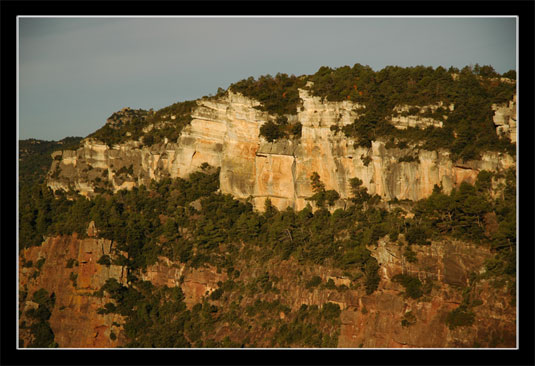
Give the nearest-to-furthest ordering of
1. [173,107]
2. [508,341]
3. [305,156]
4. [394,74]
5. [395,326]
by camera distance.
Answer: [508,341], [395,326], [305,156], [394,74], [173,107]

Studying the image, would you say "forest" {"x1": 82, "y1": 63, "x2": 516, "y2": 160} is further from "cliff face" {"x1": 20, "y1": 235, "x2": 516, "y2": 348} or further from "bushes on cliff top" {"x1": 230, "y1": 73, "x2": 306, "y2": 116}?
"cliff face" {"x1": 20, "y1": 235, "x2": 516, "y2": 348}

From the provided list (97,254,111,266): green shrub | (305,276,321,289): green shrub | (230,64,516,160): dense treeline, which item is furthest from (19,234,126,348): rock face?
(230,64,516,160): dense treeline

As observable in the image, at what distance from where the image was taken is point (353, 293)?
54344 mm

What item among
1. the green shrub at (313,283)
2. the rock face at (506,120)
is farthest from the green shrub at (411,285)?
the rock face at (506,120)

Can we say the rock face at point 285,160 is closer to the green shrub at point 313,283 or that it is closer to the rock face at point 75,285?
the green shrub at point 313,283

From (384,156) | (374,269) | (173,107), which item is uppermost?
(173,107)

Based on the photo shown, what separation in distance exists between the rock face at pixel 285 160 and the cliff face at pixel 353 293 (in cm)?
488

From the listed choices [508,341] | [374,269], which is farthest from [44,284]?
[508,341]

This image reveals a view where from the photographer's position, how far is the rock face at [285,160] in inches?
2258

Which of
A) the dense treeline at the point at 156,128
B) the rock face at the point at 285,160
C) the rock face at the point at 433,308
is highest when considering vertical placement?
the dense treeline at the point at 156,128

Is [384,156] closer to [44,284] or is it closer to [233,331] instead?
[233,331]

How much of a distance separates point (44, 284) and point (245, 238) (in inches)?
574

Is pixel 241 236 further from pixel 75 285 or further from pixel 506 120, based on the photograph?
pixel 506 120

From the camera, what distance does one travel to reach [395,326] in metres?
51.5
